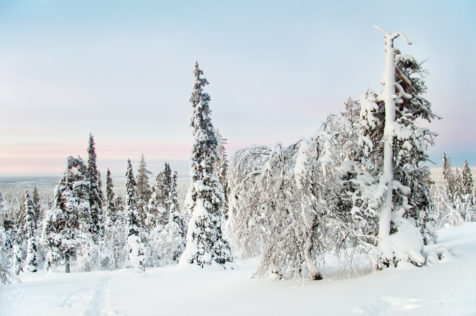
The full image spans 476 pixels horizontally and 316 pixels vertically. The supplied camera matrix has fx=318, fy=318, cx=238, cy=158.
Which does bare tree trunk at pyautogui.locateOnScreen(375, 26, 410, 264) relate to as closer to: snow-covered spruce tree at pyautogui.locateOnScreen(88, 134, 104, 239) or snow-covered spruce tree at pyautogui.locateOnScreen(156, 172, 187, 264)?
snow-covered spruce tree at pyautogui.locateOnScreen(156, 172, 187, 264)

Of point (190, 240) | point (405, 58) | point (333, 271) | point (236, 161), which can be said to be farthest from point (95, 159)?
point (405, 58)

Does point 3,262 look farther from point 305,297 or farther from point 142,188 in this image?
point 142,188

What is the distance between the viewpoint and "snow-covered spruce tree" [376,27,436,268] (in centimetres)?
1155

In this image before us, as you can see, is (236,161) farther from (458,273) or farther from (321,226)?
(458,273)

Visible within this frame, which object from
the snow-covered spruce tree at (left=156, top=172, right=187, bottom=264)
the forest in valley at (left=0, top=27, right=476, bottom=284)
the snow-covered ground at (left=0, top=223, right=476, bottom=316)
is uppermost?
the forest in valley at (left=0, top=27, right=476, bottom=284)

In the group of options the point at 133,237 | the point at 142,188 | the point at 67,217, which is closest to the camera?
the point at 67,217

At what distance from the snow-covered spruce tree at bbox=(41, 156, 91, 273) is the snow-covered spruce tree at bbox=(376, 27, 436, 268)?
95.1ft

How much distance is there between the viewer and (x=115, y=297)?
47.9 feet

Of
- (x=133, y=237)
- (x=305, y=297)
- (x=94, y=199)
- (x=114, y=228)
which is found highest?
(x=94, y=199)

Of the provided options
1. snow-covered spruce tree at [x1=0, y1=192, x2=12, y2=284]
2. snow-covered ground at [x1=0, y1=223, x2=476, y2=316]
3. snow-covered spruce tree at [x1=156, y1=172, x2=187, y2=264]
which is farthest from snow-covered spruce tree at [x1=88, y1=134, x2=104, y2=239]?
snow-covered ground at [x1=0, y1=223, x2=476, y2=316]

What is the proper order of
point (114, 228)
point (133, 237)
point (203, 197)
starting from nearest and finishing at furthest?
1. point (203, 197)
2. point (133, 237)
3. point (114, 228)

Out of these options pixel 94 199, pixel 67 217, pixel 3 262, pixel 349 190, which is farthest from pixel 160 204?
pixel 349 190

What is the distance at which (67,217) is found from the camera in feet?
103

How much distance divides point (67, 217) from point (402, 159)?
3056 centimetres
